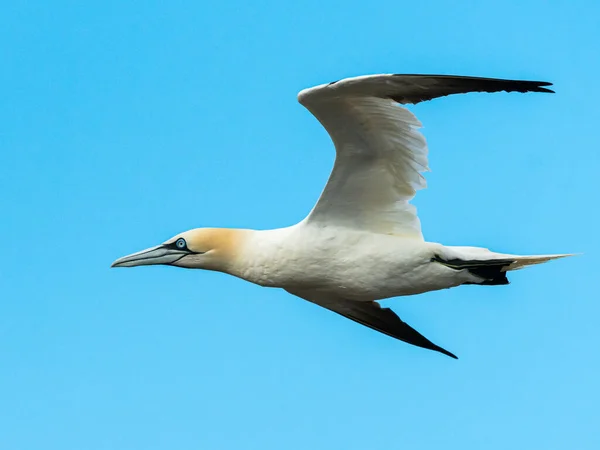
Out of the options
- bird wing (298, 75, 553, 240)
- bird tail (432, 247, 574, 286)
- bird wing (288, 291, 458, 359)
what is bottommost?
bird wing (288, 291, 458, 359)

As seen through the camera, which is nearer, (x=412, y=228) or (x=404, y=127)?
(x=404, y=127)

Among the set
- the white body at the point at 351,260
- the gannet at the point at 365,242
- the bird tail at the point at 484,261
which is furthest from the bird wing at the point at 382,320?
the bird tail at the point at 484,261

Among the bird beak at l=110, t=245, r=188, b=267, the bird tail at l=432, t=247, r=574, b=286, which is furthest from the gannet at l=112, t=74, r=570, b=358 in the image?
the bird beak at l=110, t=245, r=188, b=267

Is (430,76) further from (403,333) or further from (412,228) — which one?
(403,333)

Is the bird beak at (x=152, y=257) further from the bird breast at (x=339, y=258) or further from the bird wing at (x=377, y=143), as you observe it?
the bird wing at (x=377, y=143)

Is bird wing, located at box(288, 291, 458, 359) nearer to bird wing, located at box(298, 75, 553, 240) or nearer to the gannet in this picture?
the gannet

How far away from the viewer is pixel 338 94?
366 inches

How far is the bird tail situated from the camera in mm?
10086

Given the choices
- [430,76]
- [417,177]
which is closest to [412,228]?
[417,177]

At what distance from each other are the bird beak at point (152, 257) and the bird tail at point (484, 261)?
2662 mm

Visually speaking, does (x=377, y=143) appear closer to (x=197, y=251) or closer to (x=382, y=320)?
(x=197, y=251)

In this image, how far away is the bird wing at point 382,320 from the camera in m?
11.5

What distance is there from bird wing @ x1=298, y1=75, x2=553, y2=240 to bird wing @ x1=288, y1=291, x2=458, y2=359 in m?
1.40

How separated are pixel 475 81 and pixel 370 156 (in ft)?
5.10
